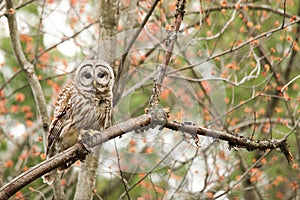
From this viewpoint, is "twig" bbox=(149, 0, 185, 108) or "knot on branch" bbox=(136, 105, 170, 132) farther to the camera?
"twig" bbox=(149, 0, 185, 108)

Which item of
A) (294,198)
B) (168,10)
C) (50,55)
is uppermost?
(50,55)

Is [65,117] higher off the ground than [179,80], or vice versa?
[179,80]

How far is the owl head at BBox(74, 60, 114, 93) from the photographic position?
5535 millimetres

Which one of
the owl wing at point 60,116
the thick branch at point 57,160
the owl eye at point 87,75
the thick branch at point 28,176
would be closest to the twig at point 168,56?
the thick branch at point 57,160

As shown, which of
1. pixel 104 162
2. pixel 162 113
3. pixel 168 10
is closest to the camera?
pixel 162 113

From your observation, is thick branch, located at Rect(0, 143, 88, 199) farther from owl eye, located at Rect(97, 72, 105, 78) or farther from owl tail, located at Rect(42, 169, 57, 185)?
owl tail, located at Rect(42, 169, 57, 185)

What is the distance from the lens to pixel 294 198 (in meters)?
7.38

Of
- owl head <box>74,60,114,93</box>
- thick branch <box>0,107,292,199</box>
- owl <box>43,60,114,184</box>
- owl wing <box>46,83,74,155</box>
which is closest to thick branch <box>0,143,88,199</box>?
thick branch <box>0,107,292,199</box>

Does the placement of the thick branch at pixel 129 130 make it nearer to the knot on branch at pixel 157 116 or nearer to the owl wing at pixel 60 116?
the knot on branch at pixel 157 116

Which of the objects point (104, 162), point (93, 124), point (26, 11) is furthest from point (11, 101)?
point (93, 124)

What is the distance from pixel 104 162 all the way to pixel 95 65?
151cm

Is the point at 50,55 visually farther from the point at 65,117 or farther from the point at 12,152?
the point at 65,117

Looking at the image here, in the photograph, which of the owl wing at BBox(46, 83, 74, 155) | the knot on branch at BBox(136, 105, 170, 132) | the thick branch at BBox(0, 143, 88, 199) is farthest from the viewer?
the owl wing at BBox(46, 83, 74, 155)

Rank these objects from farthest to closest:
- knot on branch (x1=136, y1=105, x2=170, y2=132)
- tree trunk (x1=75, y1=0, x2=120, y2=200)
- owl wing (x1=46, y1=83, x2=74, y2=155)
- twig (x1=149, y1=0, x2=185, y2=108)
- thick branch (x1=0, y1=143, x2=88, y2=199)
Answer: tree trunk (x1=75, y1=0, x2=120, y2=200)
owl wing (x1=46, y1=83, x2=74, y2=155)
twig (x1=149, y1=0, x2=185, y2=108)
knot on branch (x1=136, y1=105, x2=170, y2=132)
thick branch (x1=0, y1=143, x2=88, y2=199)
